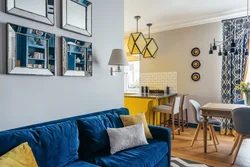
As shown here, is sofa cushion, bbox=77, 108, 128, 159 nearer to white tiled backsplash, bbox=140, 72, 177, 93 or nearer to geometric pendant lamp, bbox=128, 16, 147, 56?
geometric pendant lamp, bbox=128, 16, 147, 56

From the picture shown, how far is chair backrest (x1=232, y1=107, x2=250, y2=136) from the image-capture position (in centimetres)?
246

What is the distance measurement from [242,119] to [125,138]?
1716 mm

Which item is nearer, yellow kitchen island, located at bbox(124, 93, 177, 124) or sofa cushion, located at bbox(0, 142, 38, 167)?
sofa cushion, located at bbox(0, 142, 38, 167)

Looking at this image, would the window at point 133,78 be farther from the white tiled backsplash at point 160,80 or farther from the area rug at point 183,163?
the area rug at point 183,163

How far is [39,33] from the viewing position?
181cm

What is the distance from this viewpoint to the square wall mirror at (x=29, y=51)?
1.60m

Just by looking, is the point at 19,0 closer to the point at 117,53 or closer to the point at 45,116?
the point at 45,116

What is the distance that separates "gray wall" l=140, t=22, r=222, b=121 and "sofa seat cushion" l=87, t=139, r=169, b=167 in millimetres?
2875

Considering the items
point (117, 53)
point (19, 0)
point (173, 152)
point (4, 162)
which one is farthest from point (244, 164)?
point (19, 0)

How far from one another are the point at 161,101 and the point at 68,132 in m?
3.06

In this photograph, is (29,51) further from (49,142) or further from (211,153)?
(211,153)

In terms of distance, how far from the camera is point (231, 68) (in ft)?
13.1

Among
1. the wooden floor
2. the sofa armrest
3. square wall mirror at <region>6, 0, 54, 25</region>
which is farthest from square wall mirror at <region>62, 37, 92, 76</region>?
the wooden floor

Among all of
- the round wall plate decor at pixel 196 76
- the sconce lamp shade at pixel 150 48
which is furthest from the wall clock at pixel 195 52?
the sconce lamp shade at pixel 150 48
